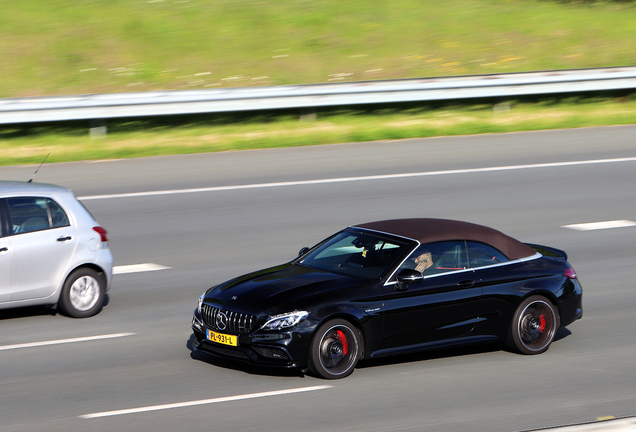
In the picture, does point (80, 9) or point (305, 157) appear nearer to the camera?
point (305, 157)

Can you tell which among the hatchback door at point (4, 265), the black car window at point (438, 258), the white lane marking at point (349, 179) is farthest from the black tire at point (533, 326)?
the white lane marking at point (349, 179)

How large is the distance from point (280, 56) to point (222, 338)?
16300 mm

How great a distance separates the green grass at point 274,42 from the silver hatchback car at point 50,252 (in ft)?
36.7

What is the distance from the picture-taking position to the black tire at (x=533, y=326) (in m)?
8.78

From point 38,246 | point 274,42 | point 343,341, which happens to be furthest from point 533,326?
point 274,42

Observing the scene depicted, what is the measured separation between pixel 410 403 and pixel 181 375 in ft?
7.12

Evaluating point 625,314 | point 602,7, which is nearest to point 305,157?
point 625,314

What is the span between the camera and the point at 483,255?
29.0ft

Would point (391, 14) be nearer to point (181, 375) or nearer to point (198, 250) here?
point (198, 250)

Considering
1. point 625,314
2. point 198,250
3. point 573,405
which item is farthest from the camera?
point 198,250

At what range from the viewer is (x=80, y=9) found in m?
24.4

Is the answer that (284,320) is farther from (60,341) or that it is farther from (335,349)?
(60,341)

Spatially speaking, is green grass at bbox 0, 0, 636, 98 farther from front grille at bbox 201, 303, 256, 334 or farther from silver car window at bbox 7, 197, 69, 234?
front grille at bbox 201, 303, 256, 334

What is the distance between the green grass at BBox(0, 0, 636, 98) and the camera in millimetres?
21844
